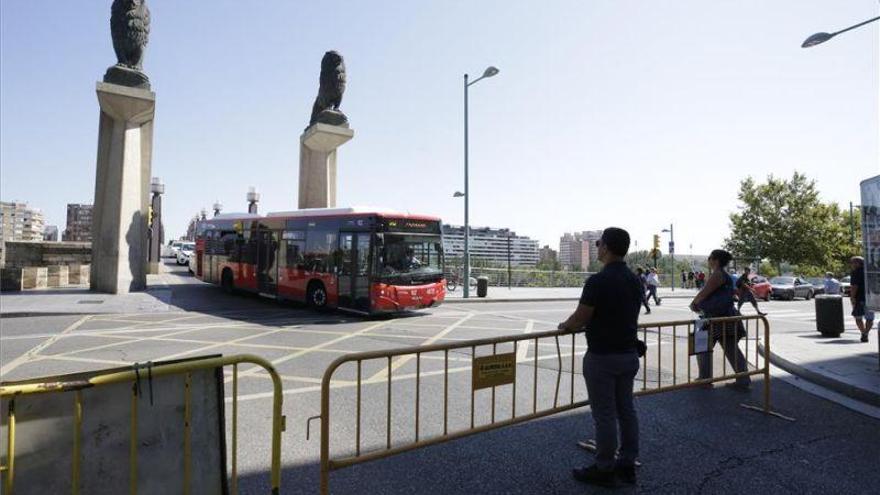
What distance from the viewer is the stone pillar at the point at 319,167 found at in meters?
24.4

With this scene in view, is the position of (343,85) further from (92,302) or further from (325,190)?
(92,302)

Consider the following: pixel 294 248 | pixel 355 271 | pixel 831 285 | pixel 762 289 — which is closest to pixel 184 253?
pixel 294 248

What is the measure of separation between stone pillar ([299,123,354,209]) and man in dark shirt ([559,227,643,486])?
21810 mm

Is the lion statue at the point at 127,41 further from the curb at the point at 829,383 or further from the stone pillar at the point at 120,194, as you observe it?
the curb at the point at 829,383

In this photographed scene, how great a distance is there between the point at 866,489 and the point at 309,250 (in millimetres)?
13091

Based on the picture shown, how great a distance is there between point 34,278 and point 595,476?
78.0ft

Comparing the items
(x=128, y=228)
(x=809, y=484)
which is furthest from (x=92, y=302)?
(x=809, y=484)

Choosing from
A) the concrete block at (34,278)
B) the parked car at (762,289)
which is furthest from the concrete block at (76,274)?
the parked car at (762,289)

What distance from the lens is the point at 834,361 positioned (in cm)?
797

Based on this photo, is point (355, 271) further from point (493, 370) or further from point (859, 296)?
point (859, 296)

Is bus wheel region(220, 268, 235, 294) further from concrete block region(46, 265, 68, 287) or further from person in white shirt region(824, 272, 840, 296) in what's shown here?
person in white shirt region(824, 272, 840, 296)

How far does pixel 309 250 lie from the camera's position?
14.7m

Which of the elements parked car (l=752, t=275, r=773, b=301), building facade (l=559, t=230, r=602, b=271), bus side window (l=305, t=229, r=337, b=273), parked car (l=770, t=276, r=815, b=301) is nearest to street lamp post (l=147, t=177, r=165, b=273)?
bus side window (l=305, t=229, r=337, b=273)

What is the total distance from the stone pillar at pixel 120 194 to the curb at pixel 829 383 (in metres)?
20.1
